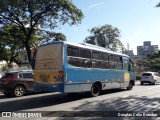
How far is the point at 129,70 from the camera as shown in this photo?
20.8 meters

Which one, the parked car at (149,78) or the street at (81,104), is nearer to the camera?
the street at (81,104)

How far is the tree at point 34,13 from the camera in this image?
99.9 feet

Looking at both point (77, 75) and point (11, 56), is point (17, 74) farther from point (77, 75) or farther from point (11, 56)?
point (11, 56)

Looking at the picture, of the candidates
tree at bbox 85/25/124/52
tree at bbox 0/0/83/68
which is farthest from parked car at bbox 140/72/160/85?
tree at bbox 85/25/124/52

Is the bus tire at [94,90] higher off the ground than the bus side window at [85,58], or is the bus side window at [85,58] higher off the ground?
the bus side window at [85,58]

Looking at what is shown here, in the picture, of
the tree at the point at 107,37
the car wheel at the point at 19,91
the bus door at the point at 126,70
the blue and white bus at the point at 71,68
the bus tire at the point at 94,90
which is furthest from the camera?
the tree at the point at 107,37

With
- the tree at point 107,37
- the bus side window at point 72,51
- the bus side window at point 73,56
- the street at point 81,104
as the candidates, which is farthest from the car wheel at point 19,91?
the tree at point 107,37

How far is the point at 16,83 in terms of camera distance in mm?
16594

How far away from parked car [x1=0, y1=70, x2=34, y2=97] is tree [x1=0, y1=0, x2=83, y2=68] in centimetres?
1386

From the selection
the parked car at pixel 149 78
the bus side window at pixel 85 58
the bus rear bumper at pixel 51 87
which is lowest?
the bus rear bumper at pixel 51 87

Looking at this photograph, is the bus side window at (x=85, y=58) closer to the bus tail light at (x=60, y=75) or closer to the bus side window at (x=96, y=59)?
the bus side window at (x=96, y=59)

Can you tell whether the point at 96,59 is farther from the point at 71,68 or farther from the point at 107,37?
the point at 107,37

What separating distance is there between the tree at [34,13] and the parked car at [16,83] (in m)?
13.9

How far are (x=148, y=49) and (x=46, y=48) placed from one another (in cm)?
18524
